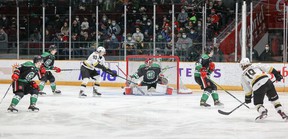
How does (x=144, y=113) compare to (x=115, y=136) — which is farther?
(x=144, y=113)

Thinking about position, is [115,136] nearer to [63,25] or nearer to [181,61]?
[181,61]

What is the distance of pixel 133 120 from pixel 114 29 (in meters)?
7.09

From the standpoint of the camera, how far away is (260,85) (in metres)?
7.72

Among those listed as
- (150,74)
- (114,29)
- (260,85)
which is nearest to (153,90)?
(150,74)

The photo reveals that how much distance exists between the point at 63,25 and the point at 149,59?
427 centimetres

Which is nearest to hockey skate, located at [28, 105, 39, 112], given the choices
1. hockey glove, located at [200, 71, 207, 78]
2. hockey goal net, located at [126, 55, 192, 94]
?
hockey glove, located at [200, 71, 207, 78]

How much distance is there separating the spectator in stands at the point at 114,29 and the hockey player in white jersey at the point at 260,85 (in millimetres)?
7190

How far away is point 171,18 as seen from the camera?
14.2 metres

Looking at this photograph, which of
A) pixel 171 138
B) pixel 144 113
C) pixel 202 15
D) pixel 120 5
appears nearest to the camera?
pixel 171 138

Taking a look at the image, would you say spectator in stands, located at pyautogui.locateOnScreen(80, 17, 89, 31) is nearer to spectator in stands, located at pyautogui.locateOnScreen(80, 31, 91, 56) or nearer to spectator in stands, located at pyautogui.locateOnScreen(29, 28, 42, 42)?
spectator in stands, located at pyautogui.locateOnScreen(80, 31, 91, 56)

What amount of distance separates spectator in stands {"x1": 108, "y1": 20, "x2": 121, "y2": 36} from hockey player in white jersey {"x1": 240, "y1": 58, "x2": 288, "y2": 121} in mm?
7190

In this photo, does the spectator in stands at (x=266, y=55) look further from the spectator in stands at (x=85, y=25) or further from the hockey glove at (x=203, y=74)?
the spectator in stands at (x=85, y=25)

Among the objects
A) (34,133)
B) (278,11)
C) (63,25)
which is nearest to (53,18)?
(63,25)

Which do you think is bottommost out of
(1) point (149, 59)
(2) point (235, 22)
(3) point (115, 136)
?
(3) point (115, 136)
